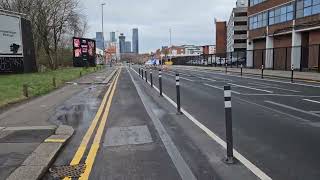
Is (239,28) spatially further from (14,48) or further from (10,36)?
(10,36)

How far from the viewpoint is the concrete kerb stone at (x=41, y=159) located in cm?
662

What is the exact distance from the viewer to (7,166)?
720 cm

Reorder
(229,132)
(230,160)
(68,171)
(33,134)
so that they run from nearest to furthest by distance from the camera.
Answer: (68,171), (230,160), (229,132), (33,134)

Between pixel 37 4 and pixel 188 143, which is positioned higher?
pixel 37 4

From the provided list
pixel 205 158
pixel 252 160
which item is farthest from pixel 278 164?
pixel 205 158

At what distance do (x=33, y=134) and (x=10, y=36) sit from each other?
30.8 metres

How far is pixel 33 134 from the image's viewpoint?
10.2m

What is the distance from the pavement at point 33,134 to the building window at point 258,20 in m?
47.0

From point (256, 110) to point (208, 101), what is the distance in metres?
3.34

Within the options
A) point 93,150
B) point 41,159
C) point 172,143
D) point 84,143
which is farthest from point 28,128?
point 172,143

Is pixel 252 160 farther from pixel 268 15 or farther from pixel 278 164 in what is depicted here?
pixel 268 15

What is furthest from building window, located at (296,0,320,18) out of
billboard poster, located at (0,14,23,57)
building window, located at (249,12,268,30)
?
billboard poster, located at (0,14,23,57)

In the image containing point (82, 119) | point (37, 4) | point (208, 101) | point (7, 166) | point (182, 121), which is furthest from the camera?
point (37, 4)

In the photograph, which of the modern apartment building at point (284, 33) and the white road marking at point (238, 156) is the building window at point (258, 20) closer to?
the modern apartment building at point (284, 33)
